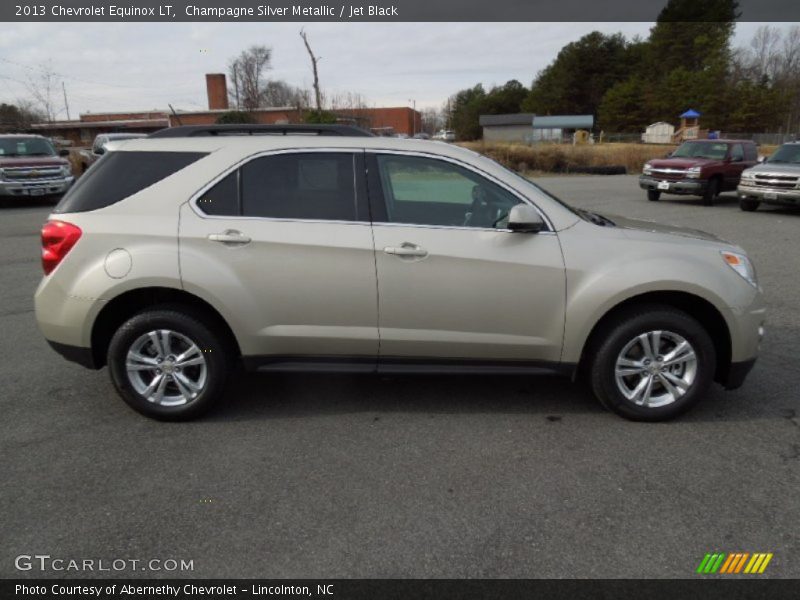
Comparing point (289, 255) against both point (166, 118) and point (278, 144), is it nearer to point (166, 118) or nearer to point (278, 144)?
point (278, 144)

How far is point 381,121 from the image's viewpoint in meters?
80.6

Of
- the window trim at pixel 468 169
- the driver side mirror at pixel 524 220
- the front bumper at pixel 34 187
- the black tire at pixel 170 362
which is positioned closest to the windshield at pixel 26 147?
the front bumper at pixel 34 187

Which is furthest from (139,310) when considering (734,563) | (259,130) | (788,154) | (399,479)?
(788,154)

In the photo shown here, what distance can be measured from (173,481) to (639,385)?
2876 mm

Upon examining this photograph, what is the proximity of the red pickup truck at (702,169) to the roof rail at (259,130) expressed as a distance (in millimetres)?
15330

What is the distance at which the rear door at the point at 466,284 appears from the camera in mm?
3697

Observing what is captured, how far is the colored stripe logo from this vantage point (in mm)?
2543

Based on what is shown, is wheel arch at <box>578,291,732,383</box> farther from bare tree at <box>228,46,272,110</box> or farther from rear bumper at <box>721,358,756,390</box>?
bare tree at <box>228,46,272,110</box>

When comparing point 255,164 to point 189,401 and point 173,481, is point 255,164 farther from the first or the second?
point 173,481

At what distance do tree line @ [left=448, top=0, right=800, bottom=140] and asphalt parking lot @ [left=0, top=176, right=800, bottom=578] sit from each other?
7209 cm

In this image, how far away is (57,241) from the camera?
3785mm

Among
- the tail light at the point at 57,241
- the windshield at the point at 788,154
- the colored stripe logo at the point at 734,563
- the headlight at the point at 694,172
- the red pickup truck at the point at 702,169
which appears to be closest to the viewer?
the colored stripe logo at the point at 734,563

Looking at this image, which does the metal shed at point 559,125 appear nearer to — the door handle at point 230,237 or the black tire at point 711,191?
the black tire at point 711,191

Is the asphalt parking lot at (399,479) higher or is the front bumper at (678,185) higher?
the front bumper at (678,185)
